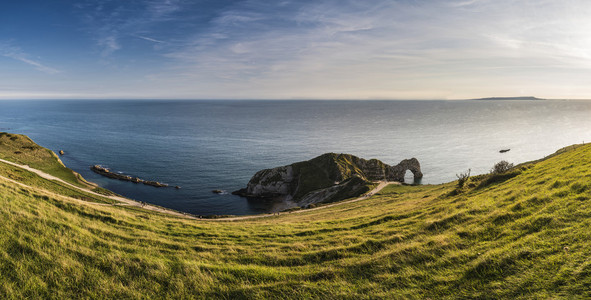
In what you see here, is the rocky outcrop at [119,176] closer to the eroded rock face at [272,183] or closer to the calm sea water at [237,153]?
the calm sea water at [237,153]

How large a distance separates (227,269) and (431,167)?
122 meters

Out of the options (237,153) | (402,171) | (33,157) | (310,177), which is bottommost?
(310,177)

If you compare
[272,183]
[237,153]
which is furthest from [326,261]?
[237,153]

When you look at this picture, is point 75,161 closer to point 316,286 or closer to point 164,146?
point 164,146

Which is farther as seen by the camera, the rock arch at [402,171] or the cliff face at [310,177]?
the rock arch at [402,171]

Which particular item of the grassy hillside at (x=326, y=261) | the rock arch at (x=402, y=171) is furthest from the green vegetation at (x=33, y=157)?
the rock arch at (x=402, y=171)

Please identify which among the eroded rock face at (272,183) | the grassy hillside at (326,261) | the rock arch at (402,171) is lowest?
the eroded rock face at (272,183)

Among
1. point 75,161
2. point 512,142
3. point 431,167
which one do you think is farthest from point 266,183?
point 512,142

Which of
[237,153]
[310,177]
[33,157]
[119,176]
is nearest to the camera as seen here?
[33,157]

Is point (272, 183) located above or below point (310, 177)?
below

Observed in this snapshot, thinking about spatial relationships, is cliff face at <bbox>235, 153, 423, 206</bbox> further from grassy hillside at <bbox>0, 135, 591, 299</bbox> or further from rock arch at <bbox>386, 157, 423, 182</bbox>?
grassy hillside at <bbox>0, 135, 591, 299</bbox>

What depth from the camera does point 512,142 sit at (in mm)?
159000

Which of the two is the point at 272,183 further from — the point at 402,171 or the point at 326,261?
the point at 326,261

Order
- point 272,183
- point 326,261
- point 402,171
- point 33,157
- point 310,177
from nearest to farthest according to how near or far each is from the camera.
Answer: point 326,261
point 33,157
point 310,177
point 272,183
point 402,171
